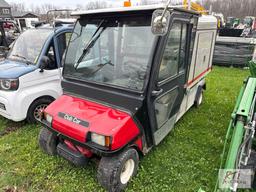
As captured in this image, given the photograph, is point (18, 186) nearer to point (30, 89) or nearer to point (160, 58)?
point (30, 89)

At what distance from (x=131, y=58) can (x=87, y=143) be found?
1.14 meters

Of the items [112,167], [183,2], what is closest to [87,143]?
[112,167]

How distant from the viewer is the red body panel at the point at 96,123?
2.25 meters

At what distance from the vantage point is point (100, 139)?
88.2 inches

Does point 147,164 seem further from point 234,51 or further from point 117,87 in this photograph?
point 234,51

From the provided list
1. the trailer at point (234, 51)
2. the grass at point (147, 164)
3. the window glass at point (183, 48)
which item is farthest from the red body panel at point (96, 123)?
the trailer at point (234, 51)

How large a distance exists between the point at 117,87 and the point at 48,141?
4.55 ft

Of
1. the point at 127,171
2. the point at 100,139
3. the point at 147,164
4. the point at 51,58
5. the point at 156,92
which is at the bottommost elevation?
the point at 147,164

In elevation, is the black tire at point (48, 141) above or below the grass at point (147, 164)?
above

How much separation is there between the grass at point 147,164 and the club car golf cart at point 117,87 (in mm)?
301

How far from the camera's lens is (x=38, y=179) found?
2.85 m

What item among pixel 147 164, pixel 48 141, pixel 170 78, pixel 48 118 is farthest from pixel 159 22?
pixel 48 141

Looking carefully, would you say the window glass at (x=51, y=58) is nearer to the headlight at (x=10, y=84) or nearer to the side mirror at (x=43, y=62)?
the side mirror at (x=43, y=62)

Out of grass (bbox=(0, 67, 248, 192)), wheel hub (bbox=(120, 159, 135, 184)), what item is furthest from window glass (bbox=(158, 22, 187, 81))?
grass (bbox=(0, 67, 248, 192))
